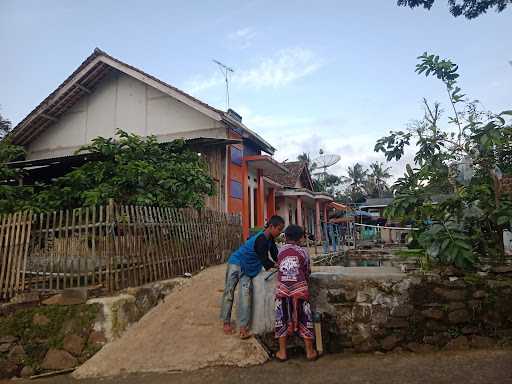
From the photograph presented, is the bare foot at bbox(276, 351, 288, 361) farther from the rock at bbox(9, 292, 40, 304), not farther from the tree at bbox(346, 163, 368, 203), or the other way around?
the tree at bbox(346, 163, 368, 203)

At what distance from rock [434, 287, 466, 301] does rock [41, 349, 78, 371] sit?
4607 mm

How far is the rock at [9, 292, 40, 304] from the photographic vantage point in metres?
5.34

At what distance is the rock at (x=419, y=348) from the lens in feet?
13.8

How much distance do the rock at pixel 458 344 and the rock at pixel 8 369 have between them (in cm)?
543

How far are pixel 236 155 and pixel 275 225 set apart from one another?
25.2ft

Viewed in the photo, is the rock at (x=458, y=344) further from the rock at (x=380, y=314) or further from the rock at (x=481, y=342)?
the rock at (x=380, y=314)

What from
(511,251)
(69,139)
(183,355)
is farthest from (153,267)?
(69,139)

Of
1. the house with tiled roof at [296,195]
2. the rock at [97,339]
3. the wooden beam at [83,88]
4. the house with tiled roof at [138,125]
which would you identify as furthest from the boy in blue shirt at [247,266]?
the house with tiled roof at [296,195]

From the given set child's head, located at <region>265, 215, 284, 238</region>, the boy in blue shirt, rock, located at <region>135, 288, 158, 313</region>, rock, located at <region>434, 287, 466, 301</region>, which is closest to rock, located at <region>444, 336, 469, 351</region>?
rock, located at <region>434, 287, 466, 301</region>

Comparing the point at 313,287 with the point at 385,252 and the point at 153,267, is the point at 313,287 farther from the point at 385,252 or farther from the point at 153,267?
the point at 385,252

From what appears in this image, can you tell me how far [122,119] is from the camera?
1232 centimetres

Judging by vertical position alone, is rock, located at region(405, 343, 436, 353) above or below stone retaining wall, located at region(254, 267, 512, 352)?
below

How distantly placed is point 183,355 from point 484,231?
403 centimetres

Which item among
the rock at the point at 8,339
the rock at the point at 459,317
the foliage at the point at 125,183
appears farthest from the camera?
the foliage at the point at 125,183
